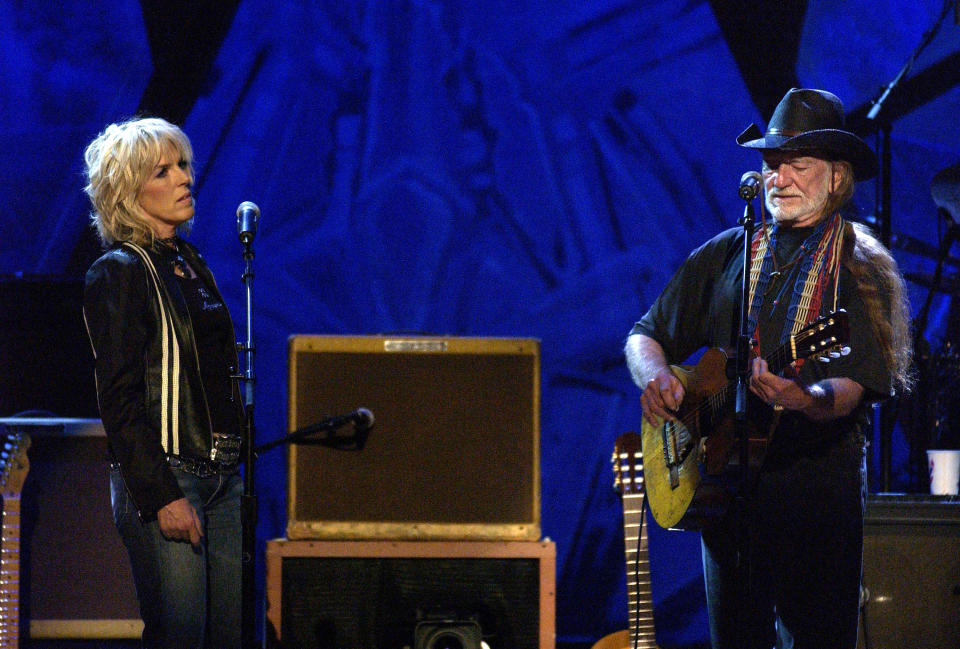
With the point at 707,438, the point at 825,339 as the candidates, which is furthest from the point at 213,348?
the point at 825,339

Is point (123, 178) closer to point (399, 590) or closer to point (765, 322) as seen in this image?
point (399, 590)

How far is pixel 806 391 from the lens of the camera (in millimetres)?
2424

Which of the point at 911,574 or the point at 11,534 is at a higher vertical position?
the point at 11,534

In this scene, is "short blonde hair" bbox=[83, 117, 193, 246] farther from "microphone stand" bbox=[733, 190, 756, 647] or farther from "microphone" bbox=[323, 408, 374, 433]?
"microphone stand" bbox=[733, 190, 756, 647]

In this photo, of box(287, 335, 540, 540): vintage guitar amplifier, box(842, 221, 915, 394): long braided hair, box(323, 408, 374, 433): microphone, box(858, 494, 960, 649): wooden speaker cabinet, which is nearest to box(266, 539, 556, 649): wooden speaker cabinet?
box(287, 335, 540, 540): vintage guitar amplifier

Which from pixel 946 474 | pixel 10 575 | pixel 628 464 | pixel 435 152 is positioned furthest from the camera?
pixel 435 152

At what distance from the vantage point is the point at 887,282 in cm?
263

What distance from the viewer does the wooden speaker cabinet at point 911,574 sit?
11.5ft

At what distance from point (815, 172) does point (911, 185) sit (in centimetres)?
245

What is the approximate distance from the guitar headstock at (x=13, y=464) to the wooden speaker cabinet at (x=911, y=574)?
3.25 meters

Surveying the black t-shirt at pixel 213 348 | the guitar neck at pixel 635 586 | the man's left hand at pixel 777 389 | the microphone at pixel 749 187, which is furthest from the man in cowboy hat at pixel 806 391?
the black t-shirt at pixel 213 348

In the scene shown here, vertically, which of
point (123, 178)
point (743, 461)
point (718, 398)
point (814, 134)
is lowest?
point (743, 461)

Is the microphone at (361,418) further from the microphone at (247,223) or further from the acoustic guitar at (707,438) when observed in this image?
the acoustic guitar at (707,438)

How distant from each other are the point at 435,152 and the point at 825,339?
2988 mm
